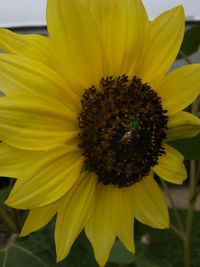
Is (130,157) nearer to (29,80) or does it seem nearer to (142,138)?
(142,138)

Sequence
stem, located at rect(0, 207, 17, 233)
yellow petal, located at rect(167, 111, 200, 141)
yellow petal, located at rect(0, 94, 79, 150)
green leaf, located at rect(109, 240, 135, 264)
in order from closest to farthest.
→ yellow petal, located at rect(0, 94, 79, 150) → yellow petal, located at rect(167, 111, 200, 141) → stem, located at rect(0, 207, 17, 233) → green leaf, located at rect(109, 240, 135, 264)

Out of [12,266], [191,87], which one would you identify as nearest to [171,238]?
[12,266]

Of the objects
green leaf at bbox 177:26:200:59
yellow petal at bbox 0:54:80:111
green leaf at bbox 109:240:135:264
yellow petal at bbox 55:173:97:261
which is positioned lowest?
green leaf at bbox 109:240:135:264

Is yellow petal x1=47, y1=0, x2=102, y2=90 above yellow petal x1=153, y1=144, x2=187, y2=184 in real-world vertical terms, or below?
above

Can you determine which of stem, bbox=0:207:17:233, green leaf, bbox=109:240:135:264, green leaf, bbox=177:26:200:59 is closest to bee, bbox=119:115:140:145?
stem, bbox=0:207:17:233

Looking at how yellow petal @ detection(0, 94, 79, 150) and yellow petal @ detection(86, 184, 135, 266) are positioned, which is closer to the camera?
yellow petal @ detection(0, 94, 79, 150)

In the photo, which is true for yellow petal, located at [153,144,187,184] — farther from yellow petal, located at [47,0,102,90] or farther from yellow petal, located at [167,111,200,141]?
yellow petal, located at [47,0,102,90]

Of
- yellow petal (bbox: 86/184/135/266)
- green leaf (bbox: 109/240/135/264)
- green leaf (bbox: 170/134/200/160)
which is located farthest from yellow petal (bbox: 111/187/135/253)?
green leaf (bbox: 109/240/135/264)

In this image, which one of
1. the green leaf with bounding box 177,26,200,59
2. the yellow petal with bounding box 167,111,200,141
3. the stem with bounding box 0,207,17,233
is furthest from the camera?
the green leaf with bounding box 177,26,200,59
